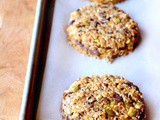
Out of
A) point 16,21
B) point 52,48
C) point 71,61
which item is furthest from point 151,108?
point 16,21

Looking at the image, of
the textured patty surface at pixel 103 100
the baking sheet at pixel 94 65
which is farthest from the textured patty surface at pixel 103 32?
the textured patty surface at pixel 103 100

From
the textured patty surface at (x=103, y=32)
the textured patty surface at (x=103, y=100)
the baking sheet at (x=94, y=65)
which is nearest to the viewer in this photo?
the textured patty surface at (x=103, y=100)

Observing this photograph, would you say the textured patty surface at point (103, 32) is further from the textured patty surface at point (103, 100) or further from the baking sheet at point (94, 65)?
the textured patty surface at point (103, 100)

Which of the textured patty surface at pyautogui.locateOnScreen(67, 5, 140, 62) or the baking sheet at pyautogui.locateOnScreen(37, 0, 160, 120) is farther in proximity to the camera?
the textured patty surface at pyautogui.locateOnScreen(67, 5, 140, 62)

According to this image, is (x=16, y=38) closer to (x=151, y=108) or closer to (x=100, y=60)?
(x=100, y=60)

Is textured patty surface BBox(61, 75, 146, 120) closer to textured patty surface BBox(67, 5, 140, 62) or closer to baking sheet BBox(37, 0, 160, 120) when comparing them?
baking sheet BBox(37, 0, 160, 120)

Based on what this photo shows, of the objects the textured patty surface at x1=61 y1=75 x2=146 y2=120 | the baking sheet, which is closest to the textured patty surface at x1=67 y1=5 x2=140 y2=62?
the baking sheet
